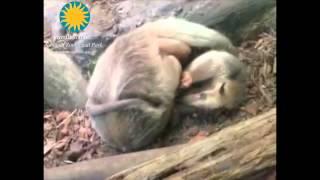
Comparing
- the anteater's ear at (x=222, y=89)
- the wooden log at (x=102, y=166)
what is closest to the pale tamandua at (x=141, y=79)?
the wooden log at (x=102, y=166)

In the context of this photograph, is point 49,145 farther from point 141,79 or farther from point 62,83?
point 141,79

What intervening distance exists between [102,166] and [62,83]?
36 cm

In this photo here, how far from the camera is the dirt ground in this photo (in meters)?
1.85

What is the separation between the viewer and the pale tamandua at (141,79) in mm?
1837

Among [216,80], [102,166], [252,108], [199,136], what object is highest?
[216,80]

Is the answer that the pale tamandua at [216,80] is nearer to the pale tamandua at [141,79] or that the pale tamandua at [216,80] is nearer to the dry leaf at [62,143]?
the pale tamandua at [141,79]

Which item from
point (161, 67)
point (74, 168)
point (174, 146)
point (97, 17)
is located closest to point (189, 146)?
point (174, 146)

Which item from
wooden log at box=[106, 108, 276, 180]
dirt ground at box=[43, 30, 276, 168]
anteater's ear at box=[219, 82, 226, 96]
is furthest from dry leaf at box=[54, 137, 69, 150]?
anteater's ear at box=[219, 82, 226, 96]

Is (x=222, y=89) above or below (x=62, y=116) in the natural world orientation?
above

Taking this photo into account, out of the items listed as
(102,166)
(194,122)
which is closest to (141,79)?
(194,122)

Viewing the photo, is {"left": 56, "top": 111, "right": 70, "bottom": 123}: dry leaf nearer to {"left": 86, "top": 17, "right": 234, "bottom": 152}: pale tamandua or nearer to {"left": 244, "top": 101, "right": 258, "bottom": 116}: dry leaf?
{"left": 86, "top": 17, "right": 234, "bottom": 152}: pale tamandua

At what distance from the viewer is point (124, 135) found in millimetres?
1854

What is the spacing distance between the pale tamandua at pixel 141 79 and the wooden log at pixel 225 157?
11cm

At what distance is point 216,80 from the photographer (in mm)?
1847
